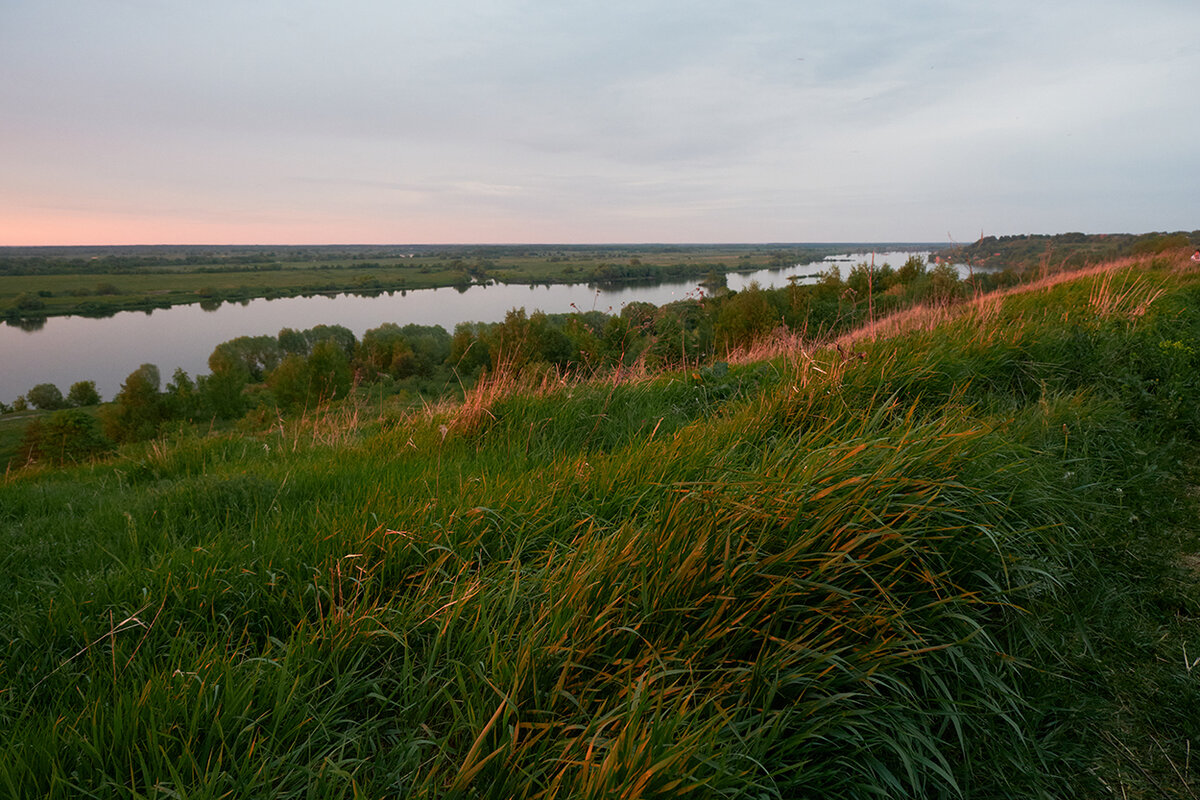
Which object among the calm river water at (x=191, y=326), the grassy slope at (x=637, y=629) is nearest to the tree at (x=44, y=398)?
the calm river water at (x=191, y=326)

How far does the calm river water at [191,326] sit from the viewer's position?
2958 inches

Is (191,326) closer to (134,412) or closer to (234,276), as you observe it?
(234,276)

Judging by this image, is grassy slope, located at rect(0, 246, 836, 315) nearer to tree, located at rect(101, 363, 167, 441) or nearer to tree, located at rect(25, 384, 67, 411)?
tree, located at rect(101, 363, 167, 441)

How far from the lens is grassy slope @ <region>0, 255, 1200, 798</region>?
1502mm

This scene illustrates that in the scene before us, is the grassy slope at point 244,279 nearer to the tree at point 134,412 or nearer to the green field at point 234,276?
the green field at point 234,276

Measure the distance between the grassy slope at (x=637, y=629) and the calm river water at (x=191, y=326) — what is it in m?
64.3

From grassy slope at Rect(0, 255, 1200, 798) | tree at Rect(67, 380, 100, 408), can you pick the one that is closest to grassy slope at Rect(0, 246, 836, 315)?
tree at Rect(67, 380, 100, 408)

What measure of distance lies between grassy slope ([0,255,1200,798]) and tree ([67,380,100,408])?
253ft

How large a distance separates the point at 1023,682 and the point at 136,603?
3.36 m

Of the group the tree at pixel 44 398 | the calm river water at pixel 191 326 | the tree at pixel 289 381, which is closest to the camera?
the tree at pixel 289 381

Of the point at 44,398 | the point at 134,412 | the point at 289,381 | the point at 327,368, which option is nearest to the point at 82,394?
the point at 44,398

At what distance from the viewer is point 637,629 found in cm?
186

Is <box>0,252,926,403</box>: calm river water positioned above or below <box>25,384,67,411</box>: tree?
above

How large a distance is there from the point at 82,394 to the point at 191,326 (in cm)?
4197
